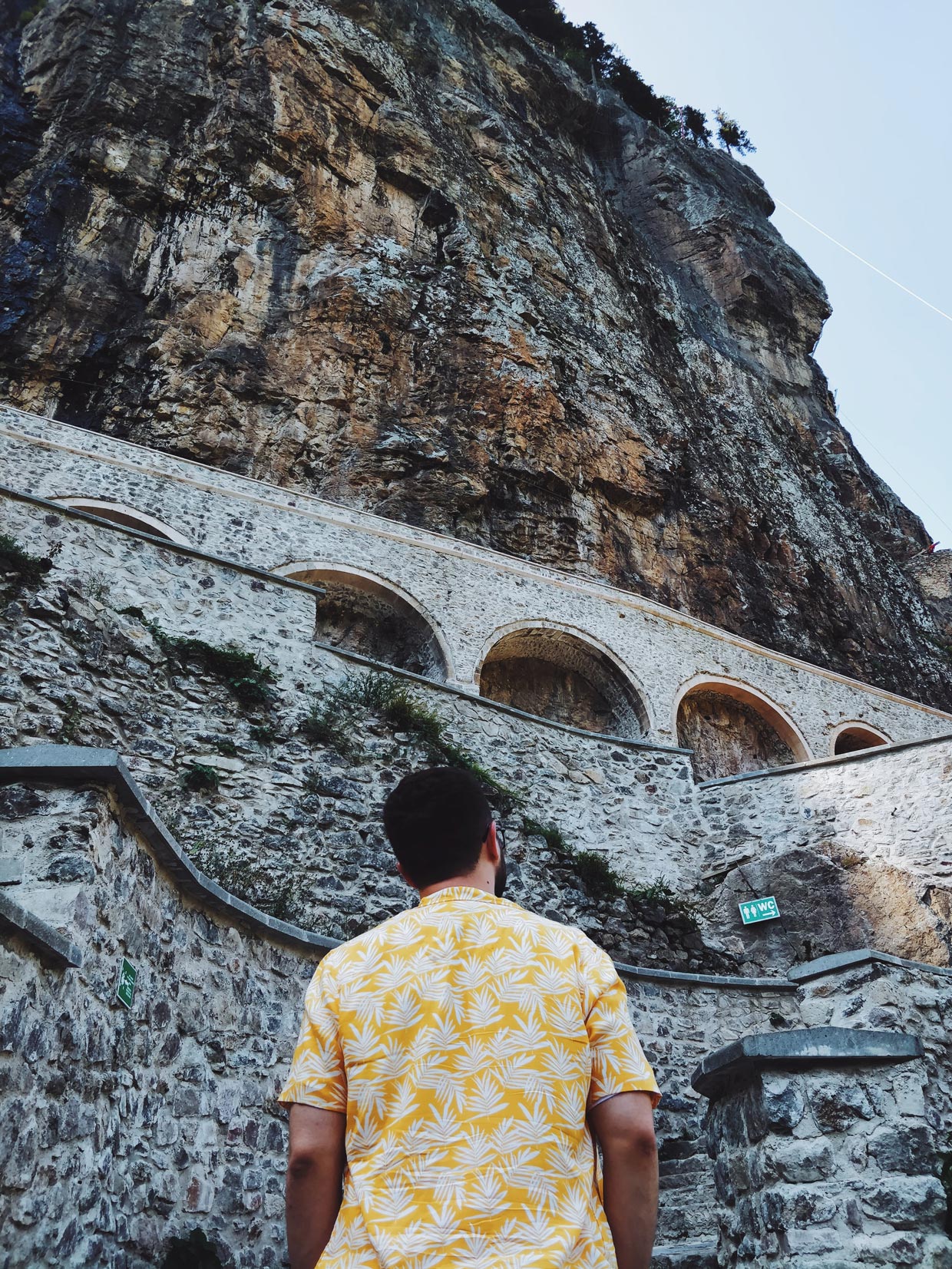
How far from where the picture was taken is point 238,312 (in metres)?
15.3

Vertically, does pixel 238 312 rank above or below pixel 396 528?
above

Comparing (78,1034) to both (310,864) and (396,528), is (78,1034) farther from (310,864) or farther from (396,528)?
(396,528)

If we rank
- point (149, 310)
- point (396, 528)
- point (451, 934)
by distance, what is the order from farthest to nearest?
point (149, 310) < point (396, 528) < point (451, 934)

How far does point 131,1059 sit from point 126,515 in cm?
963

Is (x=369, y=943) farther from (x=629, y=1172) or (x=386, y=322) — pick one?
(x=386, y=322)

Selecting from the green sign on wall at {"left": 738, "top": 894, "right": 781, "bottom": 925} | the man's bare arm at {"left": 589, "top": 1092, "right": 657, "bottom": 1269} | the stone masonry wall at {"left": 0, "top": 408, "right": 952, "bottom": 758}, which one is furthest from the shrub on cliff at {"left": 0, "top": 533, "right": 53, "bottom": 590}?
the green sign on wall at {"left": 738, "top": 894, "right": 781, "bottom": 925}

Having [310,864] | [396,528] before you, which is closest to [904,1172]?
[310,864]

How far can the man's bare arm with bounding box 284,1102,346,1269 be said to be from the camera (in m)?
1.58

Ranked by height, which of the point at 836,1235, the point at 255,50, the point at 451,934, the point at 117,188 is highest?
the point at 255,50

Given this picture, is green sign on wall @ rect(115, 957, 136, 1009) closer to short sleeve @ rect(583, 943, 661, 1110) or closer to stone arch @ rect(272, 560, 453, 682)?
short sleeve @ rect(583, 943, 661, 1110)

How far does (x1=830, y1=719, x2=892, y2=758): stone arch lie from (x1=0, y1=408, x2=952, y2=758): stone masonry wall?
11cm

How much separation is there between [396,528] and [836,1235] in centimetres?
1164

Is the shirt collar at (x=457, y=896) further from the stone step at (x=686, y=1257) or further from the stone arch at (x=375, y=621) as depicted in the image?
the stone arch at (x=375, y=621)

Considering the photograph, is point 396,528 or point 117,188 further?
Answer: point 117,188
